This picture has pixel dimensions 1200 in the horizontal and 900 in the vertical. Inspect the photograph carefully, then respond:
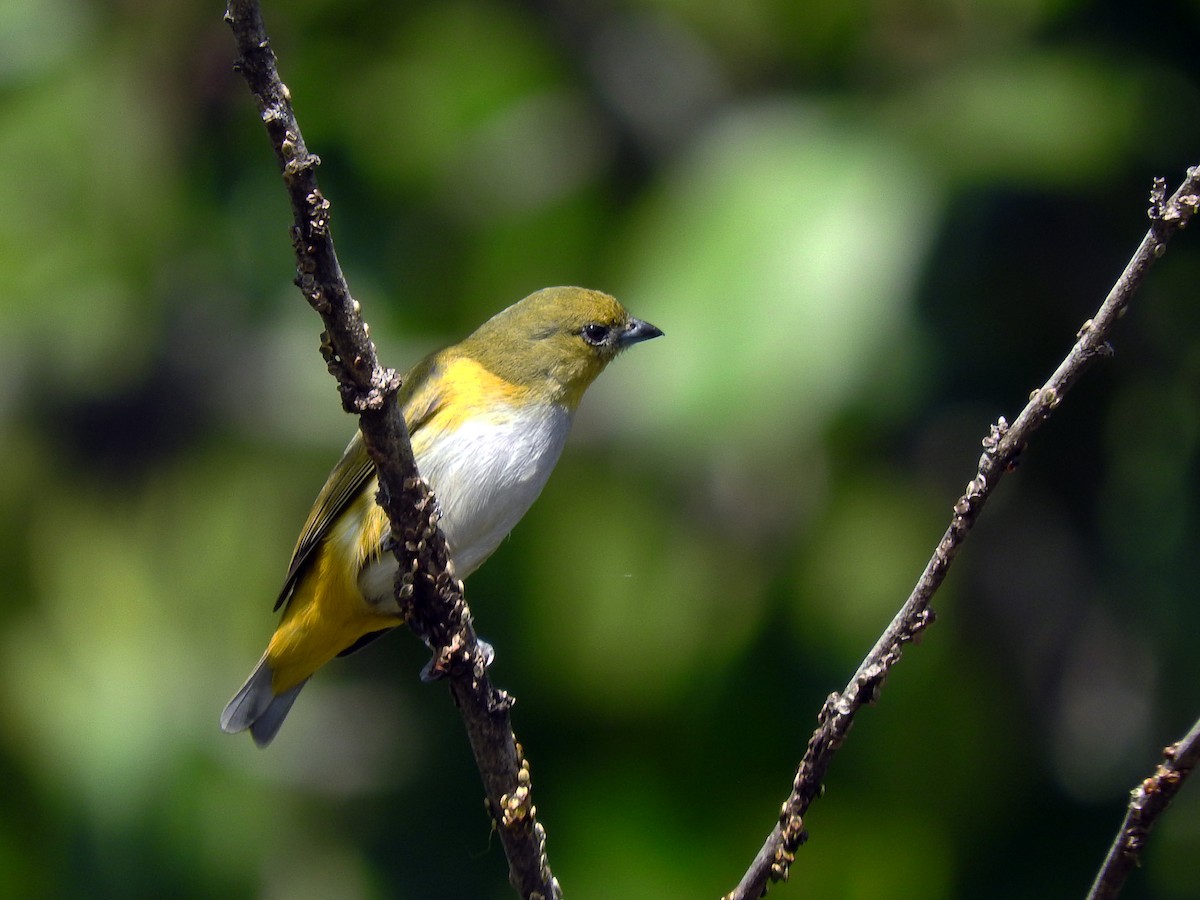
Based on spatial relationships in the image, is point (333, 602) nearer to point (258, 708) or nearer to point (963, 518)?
point (258, 708)

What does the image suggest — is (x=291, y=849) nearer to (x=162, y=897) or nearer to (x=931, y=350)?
(x=162, y=897)

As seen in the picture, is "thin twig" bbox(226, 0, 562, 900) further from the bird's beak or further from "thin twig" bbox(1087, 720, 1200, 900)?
the bird's beak

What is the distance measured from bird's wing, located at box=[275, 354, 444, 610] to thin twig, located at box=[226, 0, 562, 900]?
1.28m

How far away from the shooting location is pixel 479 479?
4.06 m

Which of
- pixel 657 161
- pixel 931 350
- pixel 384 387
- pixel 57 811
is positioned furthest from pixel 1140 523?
pixel 57 811

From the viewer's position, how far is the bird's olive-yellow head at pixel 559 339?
4516mm

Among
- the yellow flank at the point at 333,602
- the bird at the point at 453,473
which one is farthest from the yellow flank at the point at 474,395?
the yellow flank at the point at 333,602

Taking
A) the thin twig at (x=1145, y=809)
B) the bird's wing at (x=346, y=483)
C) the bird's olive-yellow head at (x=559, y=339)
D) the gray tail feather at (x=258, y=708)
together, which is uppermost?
the bird's olive-yellow head at (x=559, y=339)

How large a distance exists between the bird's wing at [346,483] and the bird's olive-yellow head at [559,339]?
25 cm

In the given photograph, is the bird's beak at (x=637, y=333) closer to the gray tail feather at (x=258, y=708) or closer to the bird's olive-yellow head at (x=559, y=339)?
the bird's olive-yellow head at (x=559, y=339)

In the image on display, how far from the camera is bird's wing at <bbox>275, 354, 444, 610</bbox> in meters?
4.25

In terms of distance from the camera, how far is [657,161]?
663cm

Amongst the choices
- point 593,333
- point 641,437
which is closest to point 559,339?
point 593,333

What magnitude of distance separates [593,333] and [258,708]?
1629 millimetres
